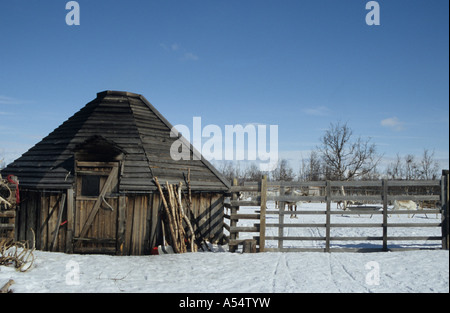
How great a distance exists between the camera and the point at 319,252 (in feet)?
32.4

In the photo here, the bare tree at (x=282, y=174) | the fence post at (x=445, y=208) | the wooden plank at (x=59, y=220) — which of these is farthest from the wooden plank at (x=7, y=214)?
the bare tree at (x=282, y=174)

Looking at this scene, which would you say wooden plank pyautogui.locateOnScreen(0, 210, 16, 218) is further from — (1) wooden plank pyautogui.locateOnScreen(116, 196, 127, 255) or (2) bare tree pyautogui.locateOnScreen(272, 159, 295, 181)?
(2) bare tree pyautogui.locateOnScreen(272, 159, 295, 181)

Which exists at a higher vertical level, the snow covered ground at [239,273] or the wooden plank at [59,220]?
the wooden plank at [59,220]

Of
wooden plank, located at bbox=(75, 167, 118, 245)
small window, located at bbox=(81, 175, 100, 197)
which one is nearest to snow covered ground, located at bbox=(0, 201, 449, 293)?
wooden plank, located at bbox=(75, 167, 118, 245)

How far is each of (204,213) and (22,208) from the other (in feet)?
19.5

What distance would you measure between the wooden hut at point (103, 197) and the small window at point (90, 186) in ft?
0.10

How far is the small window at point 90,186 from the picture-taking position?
10570 millimetres

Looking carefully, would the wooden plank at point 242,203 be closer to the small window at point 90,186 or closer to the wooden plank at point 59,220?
the small window at point 90,186

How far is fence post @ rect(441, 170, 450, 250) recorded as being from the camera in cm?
1016

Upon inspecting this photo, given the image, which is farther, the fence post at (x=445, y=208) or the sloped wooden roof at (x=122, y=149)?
the sloped wooden roof at (x=122, y=149)

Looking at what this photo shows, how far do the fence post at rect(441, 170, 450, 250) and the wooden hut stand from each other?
6.77 meters
